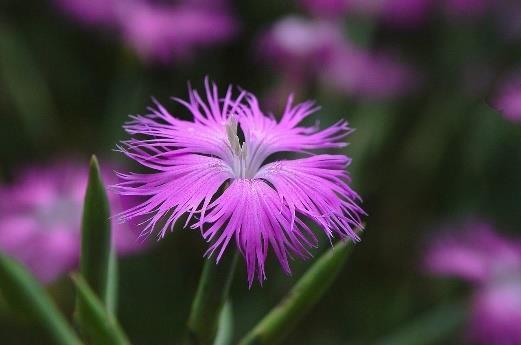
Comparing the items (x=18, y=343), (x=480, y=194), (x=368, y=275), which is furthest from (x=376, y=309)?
(x=18, y=343)

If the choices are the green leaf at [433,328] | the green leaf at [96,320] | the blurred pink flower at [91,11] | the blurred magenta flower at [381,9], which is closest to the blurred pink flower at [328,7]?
the blurred magenta flower at [381,9]

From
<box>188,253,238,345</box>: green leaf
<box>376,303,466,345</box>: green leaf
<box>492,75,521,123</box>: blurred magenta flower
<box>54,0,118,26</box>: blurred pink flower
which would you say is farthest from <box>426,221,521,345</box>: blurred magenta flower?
<box>54,0,118,26</box>: blurred pink flower

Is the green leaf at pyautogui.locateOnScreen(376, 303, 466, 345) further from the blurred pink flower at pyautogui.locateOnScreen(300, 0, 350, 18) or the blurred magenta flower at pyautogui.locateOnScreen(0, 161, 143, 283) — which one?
the blurred pink flower at pyautogui.locateOnScreen(300, 0, 350, 18)

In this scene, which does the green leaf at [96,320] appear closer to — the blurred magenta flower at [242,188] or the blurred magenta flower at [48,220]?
the blurred magenta flower at [242,188]

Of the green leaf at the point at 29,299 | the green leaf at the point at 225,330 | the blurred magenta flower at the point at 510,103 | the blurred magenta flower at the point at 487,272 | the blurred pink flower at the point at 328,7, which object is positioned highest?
the blurred pink flower at the point at 328,7

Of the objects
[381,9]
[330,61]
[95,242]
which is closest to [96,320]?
[95,242]

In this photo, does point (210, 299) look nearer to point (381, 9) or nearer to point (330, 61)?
point (330, 61)
